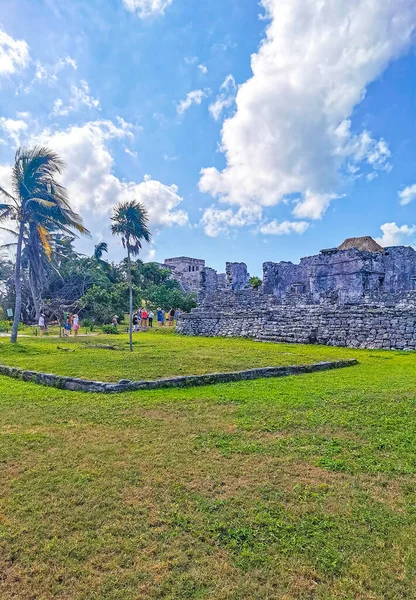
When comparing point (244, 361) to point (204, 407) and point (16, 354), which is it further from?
point (16, 354)

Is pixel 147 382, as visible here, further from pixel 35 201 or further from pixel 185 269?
pixel 185 269

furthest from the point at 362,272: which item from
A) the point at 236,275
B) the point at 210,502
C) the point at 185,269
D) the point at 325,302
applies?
the point at 185,269

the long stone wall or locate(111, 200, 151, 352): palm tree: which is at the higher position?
locate(111, 200, 151, 352): palm tree

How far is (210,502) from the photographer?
3170mm

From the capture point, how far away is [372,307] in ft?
49.0

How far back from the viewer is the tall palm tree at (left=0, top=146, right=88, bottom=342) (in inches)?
635

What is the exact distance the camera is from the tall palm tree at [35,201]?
16125 mm

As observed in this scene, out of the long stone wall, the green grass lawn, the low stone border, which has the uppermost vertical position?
the long stone wall

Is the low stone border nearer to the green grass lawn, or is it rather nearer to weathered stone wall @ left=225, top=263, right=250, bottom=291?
the green grass lawn

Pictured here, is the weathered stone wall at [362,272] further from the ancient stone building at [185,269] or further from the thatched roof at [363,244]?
the ancient stone building at [185,269]

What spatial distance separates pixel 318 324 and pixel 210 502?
1328 centimetres

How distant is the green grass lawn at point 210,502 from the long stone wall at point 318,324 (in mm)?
8304

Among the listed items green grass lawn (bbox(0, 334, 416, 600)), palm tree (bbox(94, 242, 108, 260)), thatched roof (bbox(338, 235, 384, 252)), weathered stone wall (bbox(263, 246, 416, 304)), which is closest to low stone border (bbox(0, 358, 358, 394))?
green grass lawn (bbox(0, 334, 416, 600))

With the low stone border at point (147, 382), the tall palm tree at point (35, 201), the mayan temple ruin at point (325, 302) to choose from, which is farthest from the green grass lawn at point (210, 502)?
the tall palm tree at point (35, 201)
